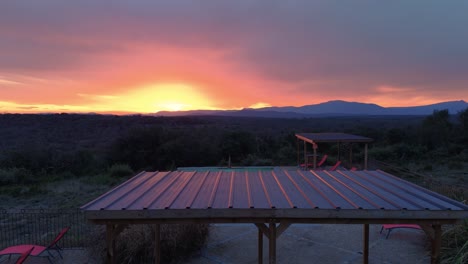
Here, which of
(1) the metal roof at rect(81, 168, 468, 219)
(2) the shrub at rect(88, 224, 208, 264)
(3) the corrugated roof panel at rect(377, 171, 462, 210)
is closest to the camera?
(1) the metal roof at rect(81, 168, 468, 219)

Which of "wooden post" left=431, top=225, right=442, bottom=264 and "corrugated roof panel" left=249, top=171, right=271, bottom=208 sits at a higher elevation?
"corrugated roof panel" left=249, top=171, right=271, bottom=208

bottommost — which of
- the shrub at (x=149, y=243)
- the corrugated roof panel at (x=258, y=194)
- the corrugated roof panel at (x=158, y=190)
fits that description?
the shrub at (x=149, y=243)

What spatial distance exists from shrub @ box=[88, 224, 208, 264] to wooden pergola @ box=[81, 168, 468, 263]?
1.80m

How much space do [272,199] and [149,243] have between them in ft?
10.7

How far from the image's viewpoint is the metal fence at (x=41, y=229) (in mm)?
7668

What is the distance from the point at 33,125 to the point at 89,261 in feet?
147

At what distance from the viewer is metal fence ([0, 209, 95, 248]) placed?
767cm

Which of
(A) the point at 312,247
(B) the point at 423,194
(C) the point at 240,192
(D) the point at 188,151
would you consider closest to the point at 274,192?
(C) the point at 240,192

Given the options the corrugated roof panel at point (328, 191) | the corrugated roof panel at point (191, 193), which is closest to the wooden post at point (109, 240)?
the corrugated roof panel at point (191, 193)

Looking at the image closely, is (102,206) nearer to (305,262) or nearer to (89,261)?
(89,261)

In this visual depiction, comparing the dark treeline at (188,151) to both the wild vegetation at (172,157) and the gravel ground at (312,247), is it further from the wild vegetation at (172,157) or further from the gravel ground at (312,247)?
the gravel ground at (312,247)

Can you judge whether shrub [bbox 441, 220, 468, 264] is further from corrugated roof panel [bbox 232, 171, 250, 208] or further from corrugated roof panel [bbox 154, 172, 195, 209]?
corrugated roof panel [bbox 154, 172, 195, 209]

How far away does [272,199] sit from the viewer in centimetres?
400

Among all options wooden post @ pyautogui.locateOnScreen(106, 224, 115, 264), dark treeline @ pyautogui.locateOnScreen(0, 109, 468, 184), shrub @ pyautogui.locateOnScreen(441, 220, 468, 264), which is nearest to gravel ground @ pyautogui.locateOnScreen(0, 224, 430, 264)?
shrub @ pyautogui.locateOnScreen(441, 220, 468, 264)
